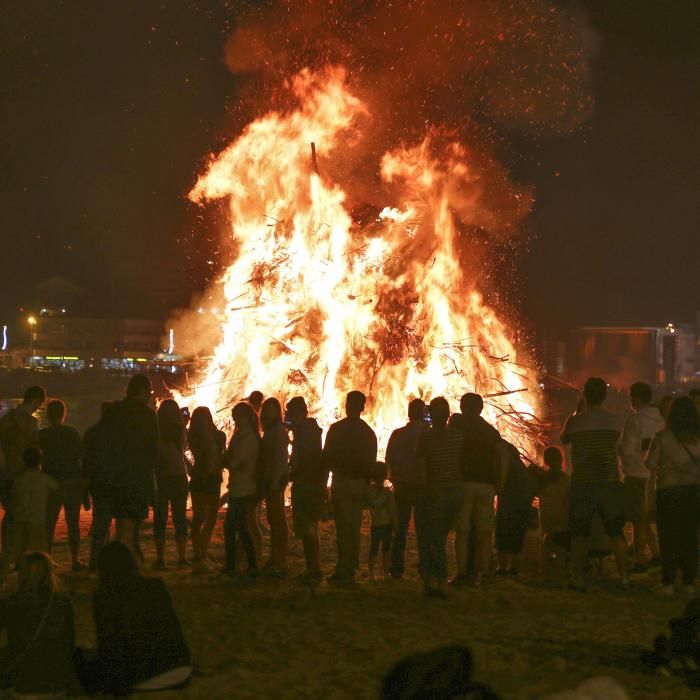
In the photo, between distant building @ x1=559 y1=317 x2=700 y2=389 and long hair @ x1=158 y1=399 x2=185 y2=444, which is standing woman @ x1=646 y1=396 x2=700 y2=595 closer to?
long hair @ x1=158 y1=399 x2=185 y2=444

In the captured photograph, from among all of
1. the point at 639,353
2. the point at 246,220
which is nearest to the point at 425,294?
the point at 246,220

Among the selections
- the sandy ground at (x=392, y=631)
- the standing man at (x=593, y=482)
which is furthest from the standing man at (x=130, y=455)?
the standing man at (x=593, y=482)

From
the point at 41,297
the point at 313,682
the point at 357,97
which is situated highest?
the point at 41,297

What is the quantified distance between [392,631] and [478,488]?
191 centimetres

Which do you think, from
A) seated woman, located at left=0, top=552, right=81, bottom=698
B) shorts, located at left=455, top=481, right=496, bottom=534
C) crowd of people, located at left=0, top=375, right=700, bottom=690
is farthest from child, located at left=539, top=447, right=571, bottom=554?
seated woman, located at left=0, top=552, right=81, bottom=698

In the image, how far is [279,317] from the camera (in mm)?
14844

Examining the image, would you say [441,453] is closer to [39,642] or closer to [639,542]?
[639,542]

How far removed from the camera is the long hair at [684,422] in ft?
25.6

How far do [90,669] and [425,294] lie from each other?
10.8 meters

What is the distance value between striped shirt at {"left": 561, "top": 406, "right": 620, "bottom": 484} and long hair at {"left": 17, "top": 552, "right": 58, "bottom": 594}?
4.58 metres

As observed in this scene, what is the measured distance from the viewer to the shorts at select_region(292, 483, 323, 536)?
8.23 m

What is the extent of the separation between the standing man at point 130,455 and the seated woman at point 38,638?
9.42 ft

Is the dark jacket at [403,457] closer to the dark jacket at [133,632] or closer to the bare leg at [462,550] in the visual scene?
the bare leg at [462,550]

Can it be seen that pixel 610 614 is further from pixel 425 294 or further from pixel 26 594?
pixel 425 294
